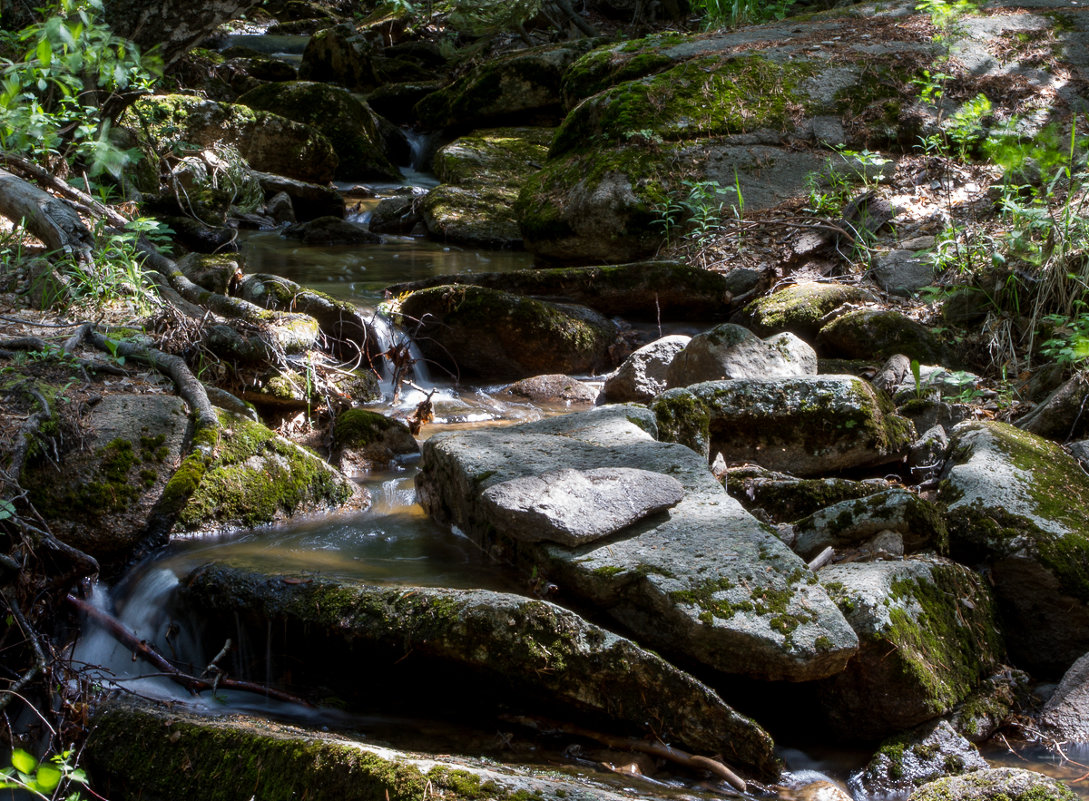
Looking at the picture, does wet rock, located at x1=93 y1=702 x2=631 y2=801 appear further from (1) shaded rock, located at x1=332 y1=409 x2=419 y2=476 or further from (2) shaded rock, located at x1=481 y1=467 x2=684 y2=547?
(1) shaded rock, located at x1=332 y1=409 x2=419 y2=476

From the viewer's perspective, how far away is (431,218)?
35.9 feet

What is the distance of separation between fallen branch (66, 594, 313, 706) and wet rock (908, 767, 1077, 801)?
78.9 inches

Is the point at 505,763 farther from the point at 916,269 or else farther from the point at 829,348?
the point at 916,269

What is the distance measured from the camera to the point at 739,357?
18.5ft

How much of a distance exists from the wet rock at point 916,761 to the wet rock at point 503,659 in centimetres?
37

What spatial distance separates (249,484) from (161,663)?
1172mm

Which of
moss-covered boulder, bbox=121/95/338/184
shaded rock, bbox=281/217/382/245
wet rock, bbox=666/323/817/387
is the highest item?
moss-covered boulder, bbox=121/95/338/184

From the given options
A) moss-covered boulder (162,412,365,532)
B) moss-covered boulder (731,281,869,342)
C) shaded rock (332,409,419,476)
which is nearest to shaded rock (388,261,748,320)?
moss-covered boulder (731,281,869,342)

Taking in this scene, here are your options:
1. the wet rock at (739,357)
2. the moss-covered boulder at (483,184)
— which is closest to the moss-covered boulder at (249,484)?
→ the wet rock at (739,357)

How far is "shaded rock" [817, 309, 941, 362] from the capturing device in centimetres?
608

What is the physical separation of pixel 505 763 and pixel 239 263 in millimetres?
6139

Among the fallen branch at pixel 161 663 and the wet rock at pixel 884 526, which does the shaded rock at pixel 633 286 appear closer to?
the wet rock at pixel 884 526

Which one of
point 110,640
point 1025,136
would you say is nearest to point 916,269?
point 1025,136

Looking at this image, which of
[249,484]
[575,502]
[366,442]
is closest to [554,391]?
[366,442]
